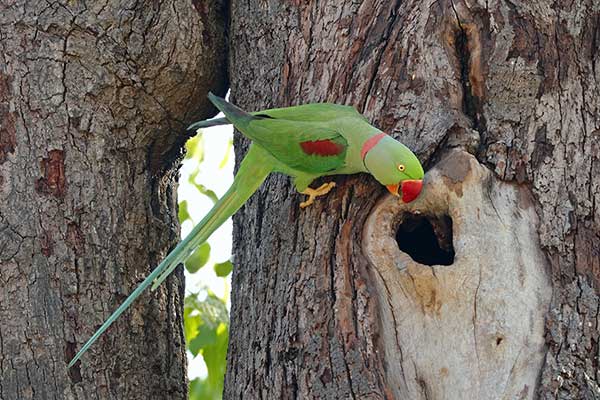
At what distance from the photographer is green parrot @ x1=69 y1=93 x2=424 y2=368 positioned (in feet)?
8.67

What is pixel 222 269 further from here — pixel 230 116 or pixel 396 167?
pixel 396 167

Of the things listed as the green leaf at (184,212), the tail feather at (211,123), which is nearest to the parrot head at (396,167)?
the tail feather at (211,123)

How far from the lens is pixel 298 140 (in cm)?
275

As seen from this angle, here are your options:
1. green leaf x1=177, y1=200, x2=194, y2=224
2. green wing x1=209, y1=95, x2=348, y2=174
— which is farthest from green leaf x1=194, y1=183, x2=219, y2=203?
green wing x1=209, y1=95, x2=348, y2=174

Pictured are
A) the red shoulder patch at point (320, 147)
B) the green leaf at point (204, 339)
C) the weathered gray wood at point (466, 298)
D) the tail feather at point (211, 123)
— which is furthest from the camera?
the green leaf at point (204, 339)

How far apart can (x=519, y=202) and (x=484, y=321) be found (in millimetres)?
389

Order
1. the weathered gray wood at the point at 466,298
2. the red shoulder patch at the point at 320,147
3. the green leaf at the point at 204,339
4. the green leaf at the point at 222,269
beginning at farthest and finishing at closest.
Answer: the green leaf at the point at 222,269
the green leaf at the point at 204,339
the red shoulder patch at the point at 320,147
the weathered gray wood at the point at 466,298

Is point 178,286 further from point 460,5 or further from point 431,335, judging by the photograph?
point 460,5

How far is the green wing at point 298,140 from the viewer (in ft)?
8.96

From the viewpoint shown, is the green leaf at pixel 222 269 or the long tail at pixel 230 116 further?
the green leaf at pixel 222 269

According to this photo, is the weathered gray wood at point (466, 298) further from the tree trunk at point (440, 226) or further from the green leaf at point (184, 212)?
the green leaf at point (184, 212)

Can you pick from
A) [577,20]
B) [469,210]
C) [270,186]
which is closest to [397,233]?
[469,210]

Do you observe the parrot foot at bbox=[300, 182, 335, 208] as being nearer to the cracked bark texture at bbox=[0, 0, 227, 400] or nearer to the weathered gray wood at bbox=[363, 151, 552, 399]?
the weathered gray wood at bbox=[363, 151, 552, 399]

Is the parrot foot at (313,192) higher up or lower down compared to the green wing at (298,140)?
lower down
